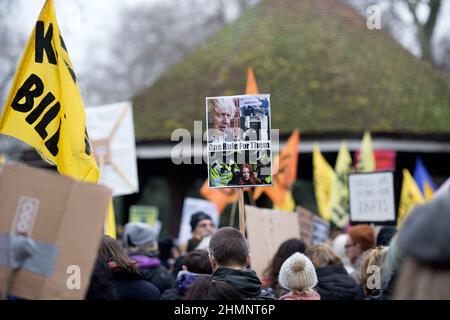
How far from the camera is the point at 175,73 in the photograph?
80.3ft

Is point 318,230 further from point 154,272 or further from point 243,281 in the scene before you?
point 243,281

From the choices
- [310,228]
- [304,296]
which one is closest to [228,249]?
[304,296]

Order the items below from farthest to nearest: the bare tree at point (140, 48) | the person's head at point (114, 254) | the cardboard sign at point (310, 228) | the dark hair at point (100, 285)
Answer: the bare tree at point (140, 48) < the cardboard sign at point (310, 228) < the person's head at point (114, 254) < the dark hair at point (100, 285)

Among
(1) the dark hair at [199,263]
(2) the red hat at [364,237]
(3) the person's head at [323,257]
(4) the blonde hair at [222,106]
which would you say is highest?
(4) the blonde hair at [222,106]

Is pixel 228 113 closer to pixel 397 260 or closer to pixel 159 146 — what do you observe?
pixel 397 260

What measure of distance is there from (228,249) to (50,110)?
1705 millimetres

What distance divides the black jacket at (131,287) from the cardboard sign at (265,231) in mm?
2256

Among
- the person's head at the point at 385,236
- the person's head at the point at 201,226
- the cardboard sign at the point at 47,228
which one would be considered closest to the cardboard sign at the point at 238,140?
the person's head at the point at 385,236

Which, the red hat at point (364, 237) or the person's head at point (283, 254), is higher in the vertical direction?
the red hat at point (364, 237)

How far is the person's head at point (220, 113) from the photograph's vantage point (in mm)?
5520

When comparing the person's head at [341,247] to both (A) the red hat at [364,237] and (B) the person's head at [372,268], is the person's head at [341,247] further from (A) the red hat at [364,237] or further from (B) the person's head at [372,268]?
(B) the person's head at [372,268]

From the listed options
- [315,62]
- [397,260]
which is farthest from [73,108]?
[315,62]

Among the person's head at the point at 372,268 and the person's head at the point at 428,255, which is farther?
the person's head at the point at 372,268
